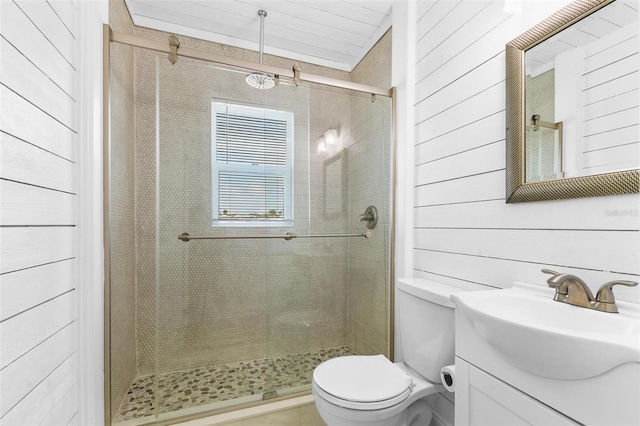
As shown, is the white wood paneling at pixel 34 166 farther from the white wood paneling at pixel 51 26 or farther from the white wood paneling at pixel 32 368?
the white wood paneling at pixel 32 368

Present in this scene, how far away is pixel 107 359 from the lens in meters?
1.42

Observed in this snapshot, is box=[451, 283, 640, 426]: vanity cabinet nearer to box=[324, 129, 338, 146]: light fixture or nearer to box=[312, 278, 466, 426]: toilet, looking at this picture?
box=[312, 278, 466, 426]: toilet

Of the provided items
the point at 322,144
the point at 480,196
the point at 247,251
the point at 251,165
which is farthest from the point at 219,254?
the point at 480,196

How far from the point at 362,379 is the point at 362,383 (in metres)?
0.03

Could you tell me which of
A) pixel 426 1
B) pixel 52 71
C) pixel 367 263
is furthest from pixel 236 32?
pixel 367 263

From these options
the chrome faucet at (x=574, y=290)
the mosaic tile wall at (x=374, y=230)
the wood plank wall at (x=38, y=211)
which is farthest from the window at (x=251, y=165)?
the chrome faucet at (x=574, y=290)

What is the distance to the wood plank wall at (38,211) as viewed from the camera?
0.80 m

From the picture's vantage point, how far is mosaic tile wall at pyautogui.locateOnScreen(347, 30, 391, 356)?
76.8 inches

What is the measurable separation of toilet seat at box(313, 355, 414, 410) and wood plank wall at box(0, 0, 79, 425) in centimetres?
94

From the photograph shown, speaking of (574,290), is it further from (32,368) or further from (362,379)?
(32,368)

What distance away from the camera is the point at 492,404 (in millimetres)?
874

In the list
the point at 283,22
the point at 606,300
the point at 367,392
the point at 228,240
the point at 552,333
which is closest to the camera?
the point at 552,333

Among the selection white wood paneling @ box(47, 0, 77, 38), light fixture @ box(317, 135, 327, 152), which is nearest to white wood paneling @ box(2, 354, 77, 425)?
white wood paneling @ box(47, 0, 77, 38)

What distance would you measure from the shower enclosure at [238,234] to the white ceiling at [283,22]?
1.96 ft
